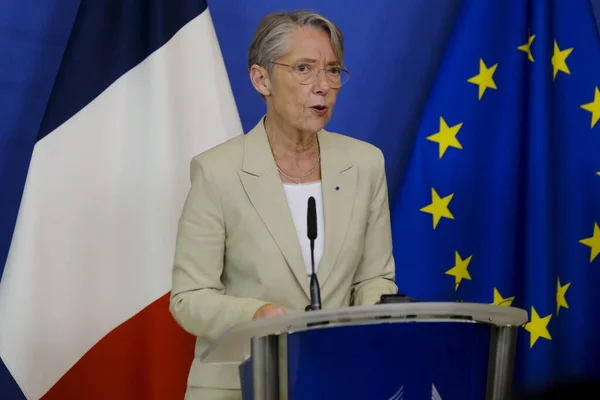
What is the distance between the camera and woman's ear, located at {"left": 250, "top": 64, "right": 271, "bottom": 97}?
6.63 feet

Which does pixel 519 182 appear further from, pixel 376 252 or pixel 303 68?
pixel 303 68

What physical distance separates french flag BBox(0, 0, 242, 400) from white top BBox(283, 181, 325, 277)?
2.13 ft

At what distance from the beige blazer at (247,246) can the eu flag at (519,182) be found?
833 mm

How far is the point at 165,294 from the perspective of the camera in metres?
2.55

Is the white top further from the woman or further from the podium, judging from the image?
the podium

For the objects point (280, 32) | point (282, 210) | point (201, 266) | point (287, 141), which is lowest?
point (201, 266)

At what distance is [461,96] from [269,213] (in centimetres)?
114

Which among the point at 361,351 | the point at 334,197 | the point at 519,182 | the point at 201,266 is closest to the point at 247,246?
the point at 201,266

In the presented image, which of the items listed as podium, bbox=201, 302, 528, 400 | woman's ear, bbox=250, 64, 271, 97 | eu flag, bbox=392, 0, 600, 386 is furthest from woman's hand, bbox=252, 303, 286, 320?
eu flag, bbox=392, 0, 600, 386

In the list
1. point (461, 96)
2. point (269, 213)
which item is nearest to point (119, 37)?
point (269, 213)

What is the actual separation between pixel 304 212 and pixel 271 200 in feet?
0.29

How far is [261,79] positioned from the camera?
2.03m

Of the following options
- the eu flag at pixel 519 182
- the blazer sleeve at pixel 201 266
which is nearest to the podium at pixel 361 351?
the blazer sleeve at pixel 201 266

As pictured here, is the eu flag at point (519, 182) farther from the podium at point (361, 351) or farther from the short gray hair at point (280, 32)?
the podium at point (361, 351)
